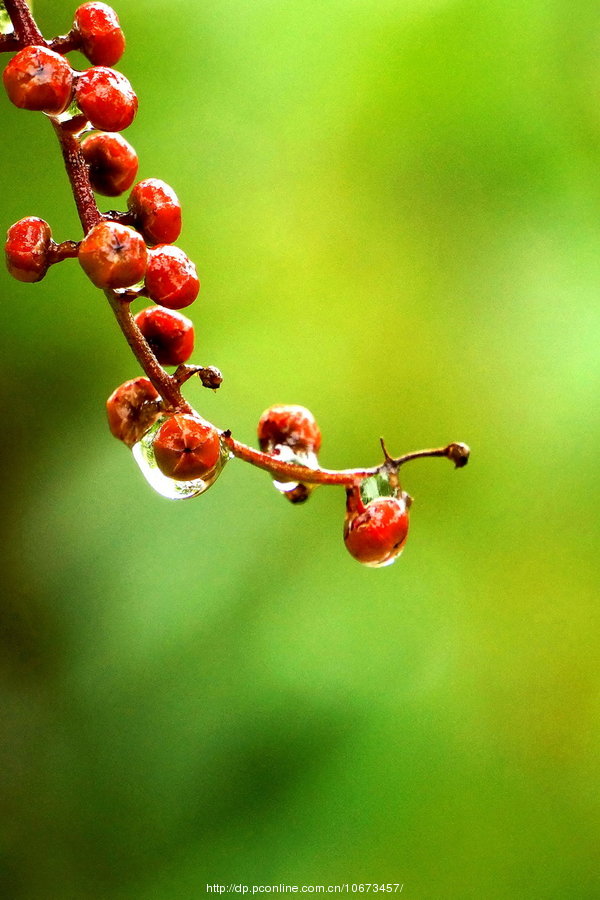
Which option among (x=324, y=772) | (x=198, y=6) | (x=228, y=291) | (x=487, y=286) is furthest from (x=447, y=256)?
(x=324, y=772)

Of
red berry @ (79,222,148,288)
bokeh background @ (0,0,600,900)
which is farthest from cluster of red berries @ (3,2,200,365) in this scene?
bokeh background @ (0,0,600,900)

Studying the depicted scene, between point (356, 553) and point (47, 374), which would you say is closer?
point (356, 553)

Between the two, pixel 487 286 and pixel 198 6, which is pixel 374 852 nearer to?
pixel 487 286

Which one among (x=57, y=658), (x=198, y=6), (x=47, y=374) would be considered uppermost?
(x=198, y=6)

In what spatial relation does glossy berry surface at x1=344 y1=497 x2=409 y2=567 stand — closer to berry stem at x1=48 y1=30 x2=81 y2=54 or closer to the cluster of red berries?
the cluster of red berries

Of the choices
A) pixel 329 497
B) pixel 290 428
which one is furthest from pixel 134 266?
pixel 329 497

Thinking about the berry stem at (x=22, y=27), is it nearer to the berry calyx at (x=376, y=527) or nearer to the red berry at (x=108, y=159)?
the red berry at (x=108, y=159)
